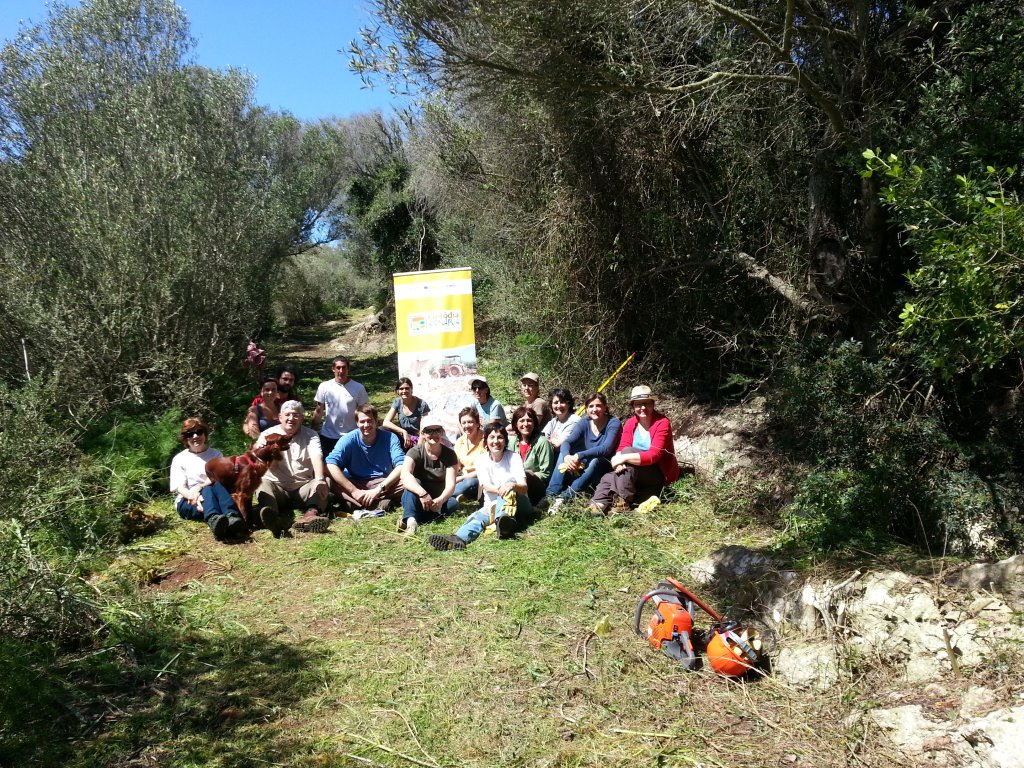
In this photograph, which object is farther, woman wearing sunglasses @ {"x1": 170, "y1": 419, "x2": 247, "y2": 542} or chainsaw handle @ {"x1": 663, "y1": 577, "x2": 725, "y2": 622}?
woman wearing sunglasses @ {"x1": 170, "y1": 419, "x2": 247, "y2": 542}

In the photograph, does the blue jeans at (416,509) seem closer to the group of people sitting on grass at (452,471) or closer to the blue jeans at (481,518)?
the group of people sitting on grass at (452,471)

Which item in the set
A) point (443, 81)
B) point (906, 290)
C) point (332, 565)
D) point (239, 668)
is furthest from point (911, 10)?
point (239, 668)


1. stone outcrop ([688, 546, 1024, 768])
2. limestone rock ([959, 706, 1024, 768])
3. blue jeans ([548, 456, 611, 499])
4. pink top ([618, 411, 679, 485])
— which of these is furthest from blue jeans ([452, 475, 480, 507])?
limestone rock ([959, 706, 1024, 768])

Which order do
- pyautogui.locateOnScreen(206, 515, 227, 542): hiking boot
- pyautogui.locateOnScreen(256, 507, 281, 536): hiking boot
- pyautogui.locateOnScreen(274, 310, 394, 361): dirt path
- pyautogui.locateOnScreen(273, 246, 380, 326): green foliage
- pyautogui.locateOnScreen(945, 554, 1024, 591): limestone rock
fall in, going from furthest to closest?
1. pyautogui.locateOnScreen(273, 246, 380, 326): green foliage
2. pyautogui.locateOnScreen(274, 310, 394, 361): dirt path
3. pyautogui.locateOnScreen(256, 507, 281, 536): hiking boot
4. pyautogui.locateOnScreen(206, 515, 227, 542): hiking boot
5. pyautogui.locateOnScreen(945, 554, 1024, 591): limestone rock

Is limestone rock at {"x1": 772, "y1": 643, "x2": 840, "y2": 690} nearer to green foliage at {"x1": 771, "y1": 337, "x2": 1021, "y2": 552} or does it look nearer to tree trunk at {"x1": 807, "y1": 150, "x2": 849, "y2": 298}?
green foliage at {"x1": 771, "y1": 337, "x2": 1021, "y2": 552}

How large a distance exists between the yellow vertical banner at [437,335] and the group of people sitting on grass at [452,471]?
1010 millimetres

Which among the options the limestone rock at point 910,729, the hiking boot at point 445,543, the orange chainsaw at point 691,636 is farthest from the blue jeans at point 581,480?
the limestone rock at point 910,729

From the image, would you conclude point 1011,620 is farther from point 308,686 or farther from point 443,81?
point 443,81

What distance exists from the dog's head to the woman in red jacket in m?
2.94

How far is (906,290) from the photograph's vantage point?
6.27 meters

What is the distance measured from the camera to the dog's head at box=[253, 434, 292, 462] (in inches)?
272

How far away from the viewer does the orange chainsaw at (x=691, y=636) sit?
12.6 ft

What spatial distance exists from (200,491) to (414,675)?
353 cm

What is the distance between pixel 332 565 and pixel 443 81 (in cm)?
463
